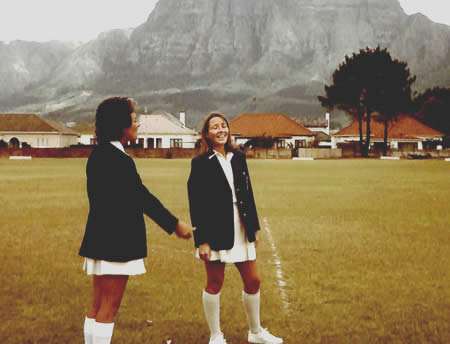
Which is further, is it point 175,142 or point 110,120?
point 175,142

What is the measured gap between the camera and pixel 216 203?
4.74m

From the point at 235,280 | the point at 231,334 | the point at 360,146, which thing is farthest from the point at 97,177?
the point at 360,146

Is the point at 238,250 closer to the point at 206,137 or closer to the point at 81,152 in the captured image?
the point at 206,137

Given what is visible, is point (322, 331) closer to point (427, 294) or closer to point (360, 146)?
point (427, 294)

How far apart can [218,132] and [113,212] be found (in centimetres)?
128

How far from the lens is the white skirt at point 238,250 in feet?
15.6

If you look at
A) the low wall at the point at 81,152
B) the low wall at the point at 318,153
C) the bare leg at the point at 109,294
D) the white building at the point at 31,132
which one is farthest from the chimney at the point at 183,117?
the bare leg at the point at 109,294

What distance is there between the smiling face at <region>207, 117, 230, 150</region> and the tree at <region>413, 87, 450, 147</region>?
102529mm

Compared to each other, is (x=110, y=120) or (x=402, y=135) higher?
(x=402, y=135)

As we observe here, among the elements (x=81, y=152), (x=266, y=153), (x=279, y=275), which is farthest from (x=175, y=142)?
(x=279, y=275)

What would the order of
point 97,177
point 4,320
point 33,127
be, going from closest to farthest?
point 97,177 < point 4,320 < point 33,127

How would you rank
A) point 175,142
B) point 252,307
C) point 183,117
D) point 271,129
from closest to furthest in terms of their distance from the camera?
point 252,307
point 271,129
point 175,142
point 183,117

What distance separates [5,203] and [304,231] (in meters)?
10.6

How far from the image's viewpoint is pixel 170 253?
984cm
